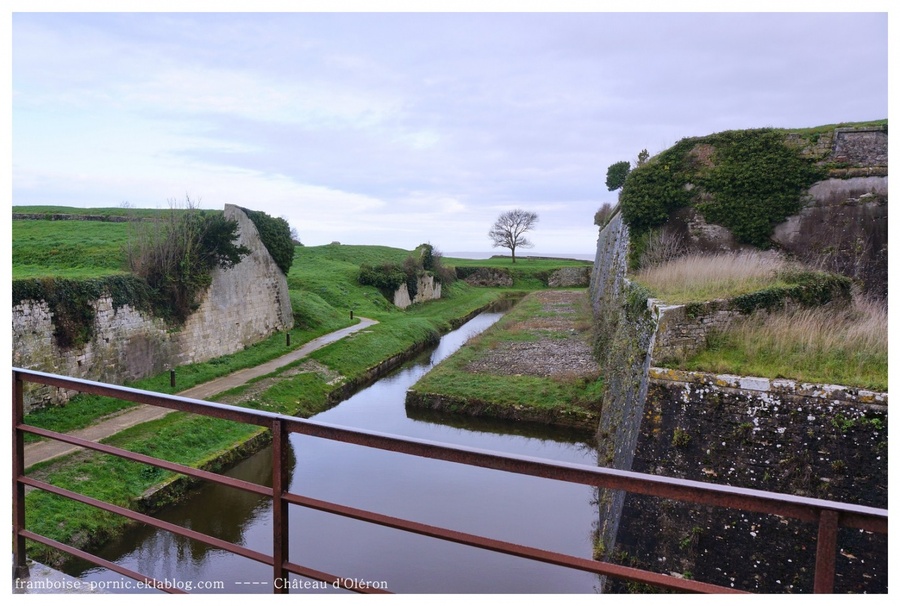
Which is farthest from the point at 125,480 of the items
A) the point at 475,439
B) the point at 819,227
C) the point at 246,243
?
the point at 819,227

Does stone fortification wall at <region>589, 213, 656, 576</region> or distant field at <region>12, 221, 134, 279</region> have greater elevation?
distant field at <region>12, 221, 134, 279</region>

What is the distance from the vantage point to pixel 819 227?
500 inches

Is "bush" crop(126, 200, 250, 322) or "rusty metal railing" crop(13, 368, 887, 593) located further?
"bush" crop(126, 200, 250, 322)

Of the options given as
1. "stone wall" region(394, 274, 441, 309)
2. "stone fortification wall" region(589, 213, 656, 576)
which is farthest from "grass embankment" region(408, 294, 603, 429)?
"stone wall" region(394, 274, 441, 309)

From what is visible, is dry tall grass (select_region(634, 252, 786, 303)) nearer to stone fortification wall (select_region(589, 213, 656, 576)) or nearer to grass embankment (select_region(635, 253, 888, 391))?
grass embankment (select_region(635, 253, 888, 391))

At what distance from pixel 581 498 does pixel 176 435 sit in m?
8.03

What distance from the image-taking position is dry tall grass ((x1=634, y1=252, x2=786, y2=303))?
846 cm

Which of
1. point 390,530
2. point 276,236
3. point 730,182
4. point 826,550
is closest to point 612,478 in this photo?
point 826,550

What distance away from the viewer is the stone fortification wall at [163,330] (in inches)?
470

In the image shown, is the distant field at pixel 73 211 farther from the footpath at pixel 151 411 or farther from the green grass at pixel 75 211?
the footpath at pixel 151 411

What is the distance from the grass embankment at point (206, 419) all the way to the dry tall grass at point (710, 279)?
29.8 ft

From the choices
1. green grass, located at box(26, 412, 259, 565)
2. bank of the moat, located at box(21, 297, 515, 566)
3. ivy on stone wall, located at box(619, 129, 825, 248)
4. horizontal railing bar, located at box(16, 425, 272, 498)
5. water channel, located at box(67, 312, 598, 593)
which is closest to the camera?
horizontal railing bar, located at box(16, 425, 272, 498)

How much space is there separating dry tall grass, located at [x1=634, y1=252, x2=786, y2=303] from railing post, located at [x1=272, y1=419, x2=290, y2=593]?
6899mm

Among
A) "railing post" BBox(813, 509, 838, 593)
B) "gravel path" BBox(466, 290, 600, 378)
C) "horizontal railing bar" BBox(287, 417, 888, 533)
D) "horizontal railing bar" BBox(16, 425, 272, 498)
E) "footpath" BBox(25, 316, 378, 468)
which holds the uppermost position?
"horizontal railing bar" BBox(287, 417, 888, 533)
